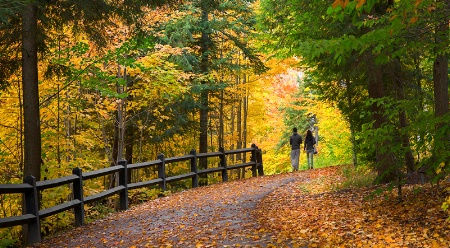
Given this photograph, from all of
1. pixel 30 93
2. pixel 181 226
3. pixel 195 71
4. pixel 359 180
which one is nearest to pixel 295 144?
pixel 195 71

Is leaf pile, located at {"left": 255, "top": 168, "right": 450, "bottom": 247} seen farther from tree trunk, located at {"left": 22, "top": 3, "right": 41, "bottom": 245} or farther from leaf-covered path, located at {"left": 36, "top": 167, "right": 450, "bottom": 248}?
tree trunk, located at {"left": 22, "top": 3, "right": 41, "bottom": 245}

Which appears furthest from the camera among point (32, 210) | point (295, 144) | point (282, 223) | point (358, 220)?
point (295, 144)

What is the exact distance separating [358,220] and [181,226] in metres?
3.14

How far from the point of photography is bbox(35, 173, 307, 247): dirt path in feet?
24.0

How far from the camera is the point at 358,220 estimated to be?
763 centimetres

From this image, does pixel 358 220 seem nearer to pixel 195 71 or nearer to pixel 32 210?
pixel 32 210

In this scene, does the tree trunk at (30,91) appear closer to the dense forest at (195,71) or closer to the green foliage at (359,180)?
the dense forest at (195,71)

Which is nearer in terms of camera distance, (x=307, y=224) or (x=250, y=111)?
(x=307, y=224)

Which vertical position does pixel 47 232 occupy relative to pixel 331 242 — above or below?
below

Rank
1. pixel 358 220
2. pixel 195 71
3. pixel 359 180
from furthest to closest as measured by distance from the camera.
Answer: pixel 195 71 < pixel 359 180 < pixel 358 220

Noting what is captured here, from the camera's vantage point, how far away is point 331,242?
21.3 feet

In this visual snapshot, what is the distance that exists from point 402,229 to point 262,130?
24.2 meters

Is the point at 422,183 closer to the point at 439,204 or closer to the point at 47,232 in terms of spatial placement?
the point at 439,204

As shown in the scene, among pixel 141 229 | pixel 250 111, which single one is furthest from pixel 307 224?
pixel 250 111
